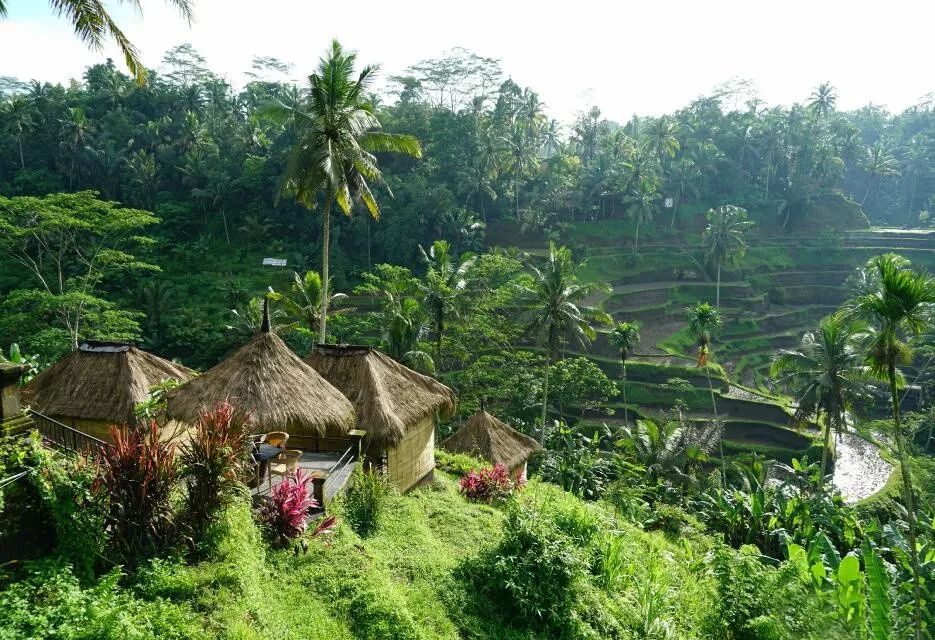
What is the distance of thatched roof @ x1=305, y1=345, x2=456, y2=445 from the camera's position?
11602 millimetres

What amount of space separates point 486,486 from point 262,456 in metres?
6.01

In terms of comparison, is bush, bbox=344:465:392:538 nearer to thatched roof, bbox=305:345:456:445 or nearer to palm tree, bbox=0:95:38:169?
thatched roof, bbox=305:345:456:445

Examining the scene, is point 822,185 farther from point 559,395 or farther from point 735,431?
point 559,395

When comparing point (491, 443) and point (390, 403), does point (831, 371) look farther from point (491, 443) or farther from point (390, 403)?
point (390, 403)

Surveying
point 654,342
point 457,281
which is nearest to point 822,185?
point 654,342

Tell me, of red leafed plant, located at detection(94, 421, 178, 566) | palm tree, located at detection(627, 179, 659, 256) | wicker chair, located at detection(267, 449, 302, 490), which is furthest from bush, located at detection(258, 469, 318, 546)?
palm tree, located at detection(627, 179, 659, 256)

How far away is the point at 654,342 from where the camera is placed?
134 ft

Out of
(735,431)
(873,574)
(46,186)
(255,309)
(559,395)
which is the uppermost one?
(46,186)

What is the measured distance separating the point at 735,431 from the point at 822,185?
35.6m

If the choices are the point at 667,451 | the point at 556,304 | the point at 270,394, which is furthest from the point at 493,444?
the point at 556,304

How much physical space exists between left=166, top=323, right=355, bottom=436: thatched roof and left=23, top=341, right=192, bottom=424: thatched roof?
5.83ft

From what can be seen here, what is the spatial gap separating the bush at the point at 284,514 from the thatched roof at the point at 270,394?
7.66 feet

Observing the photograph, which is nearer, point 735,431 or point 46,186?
point 735,431

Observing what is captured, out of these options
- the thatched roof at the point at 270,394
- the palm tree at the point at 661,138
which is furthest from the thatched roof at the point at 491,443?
the palm tree at the point at 661,138
